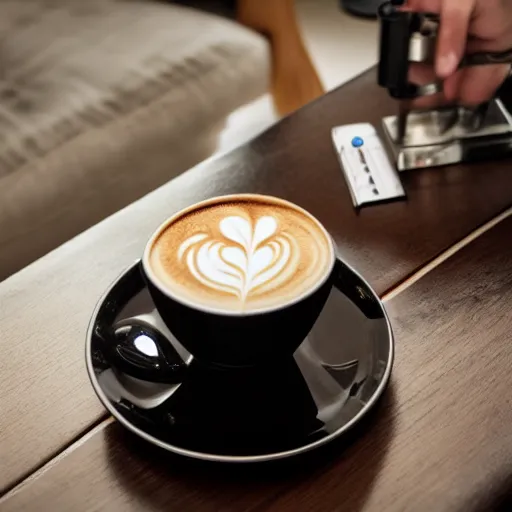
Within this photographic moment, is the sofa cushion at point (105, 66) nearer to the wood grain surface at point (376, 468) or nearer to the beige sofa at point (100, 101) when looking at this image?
the beige sofa at point (100, 101)

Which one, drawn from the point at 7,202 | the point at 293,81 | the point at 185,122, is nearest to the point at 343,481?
the point at 7,202

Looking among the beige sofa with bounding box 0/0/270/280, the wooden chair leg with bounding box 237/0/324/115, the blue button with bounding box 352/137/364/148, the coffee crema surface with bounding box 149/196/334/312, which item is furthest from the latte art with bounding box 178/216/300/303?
the wooden chair leg with bounding box 237/0/324/115

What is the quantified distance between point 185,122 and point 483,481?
0.86 metres

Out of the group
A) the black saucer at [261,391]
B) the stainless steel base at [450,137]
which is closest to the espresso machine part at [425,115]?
the stainless steel base at [450,137]

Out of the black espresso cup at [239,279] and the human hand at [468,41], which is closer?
the black espresso cup at [239,279]

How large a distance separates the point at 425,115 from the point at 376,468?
1.54 feet

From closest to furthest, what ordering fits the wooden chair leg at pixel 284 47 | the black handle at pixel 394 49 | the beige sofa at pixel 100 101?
the black handle at pixel 394 49, the beige sofa at pixel 100 101, the wooden chair leg at pixel 284 47

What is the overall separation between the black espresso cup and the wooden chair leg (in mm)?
942

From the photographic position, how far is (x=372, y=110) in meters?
0.88

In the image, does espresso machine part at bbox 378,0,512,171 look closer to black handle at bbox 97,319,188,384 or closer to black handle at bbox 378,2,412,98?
black handle at bbox 378,2,412,98

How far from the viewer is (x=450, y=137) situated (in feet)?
2.64

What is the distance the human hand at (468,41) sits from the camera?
2.45 feet

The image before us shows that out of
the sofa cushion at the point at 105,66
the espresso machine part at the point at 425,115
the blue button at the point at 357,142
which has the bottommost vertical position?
the sofa cushion at the point at 105,66

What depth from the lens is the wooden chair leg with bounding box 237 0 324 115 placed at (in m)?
1.42
